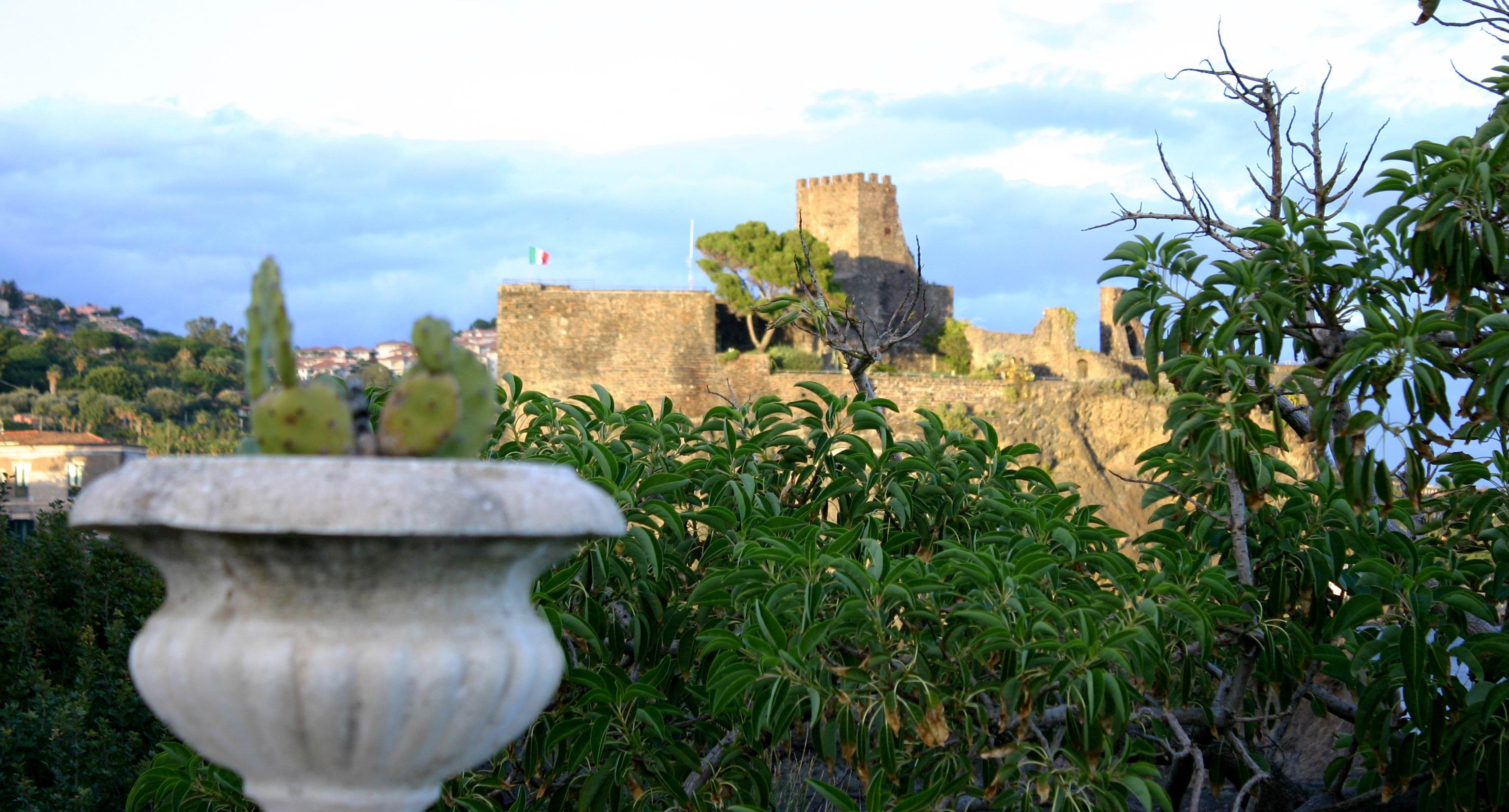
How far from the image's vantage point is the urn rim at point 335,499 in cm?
168

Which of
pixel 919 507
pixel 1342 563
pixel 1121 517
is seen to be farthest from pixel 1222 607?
pixel 1121 517

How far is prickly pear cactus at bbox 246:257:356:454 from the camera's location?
195 cm

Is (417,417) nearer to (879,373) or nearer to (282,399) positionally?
(282,399)

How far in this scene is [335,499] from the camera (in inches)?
66.0

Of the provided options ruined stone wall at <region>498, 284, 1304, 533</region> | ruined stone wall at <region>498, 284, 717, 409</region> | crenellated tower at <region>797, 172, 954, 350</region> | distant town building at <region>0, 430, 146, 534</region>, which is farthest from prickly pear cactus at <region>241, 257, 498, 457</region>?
crenellated tower at <region>797, 172, 954, 350</region>

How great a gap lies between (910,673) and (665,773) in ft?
2.66

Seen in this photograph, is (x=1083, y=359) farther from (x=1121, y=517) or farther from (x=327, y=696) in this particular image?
(x=327, y=696)

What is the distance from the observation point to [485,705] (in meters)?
1.88

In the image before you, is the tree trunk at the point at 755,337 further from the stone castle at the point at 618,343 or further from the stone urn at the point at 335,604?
the stone urn at the point at 335,604

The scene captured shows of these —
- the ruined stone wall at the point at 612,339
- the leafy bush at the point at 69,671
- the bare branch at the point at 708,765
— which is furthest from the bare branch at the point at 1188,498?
the ruined stone wall at the point at 612,339

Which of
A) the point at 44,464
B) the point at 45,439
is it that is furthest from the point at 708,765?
the point at 45,439

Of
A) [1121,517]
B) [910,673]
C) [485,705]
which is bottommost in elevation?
[1121,517]

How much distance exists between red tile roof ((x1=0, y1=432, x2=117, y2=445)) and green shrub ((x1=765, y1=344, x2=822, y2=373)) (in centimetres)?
1585

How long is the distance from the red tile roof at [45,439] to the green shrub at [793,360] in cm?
1585
